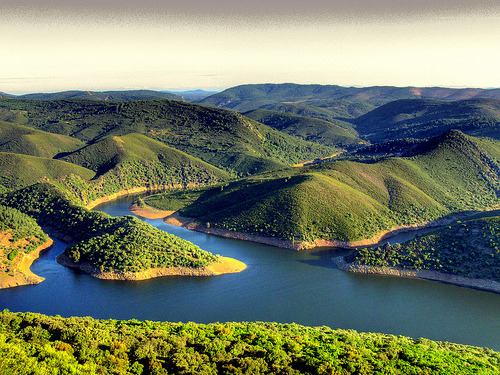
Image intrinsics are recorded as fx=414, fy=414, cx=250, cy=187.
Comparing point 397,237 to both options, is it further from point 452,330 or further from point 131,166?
point 131,166

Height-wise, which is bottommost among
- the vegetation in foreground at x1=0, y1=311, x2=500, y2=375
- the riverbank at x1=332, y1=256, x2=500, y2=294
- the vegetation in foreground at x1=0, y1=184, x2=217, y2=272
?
the riverbank at x1=332, y1=256, x2=500, y2=294

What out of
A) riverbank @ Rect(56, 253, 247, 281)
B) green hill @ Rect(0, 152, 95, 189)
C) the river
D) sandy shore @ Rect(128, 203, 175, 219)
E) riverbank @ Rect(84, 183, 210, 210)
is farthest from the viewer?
riverbank @ Rect(84, 183, 210, 210)

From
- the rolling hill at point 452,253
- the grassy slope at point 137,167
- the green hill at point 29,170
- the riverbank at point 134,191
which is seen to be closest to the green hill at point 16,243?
the riverbank at point 134,191

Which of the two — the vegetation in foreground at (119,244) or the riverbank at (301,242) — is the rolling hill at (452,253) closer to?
the riverbank at (301,242)

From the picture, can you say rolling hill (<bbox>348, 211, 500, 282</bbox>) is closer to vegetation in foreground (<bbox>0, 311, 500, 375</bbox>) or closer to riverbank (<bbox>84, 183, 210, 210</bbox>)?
vegetation in foreground (<bbox>0, 311, 500, 375</bbox>)

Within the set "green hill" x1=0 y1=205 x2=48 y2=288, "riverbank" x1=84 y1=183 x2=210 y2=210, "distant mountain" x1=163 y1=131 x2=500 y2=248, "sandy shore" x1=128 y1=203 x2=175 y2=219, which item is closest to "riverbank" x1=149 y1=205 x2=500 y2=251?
"sandy shore" x1=128 y1=203 x2=175 y2=219

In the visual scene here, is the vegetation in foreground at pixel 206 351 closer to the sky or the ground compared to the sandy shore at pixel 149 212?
closer to the sky

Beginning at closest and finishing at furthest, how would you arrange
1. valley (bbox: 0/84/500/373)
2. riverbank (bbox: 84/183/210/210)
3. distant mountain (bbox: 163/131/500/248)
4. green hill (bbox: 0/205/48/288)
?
green hill (bbox: 0/205/48/288), valley (bbox: 0/84/500/373), distant mountain (bbox: 163/131/500/248), riverbank (bbox: 84/183/210/210)

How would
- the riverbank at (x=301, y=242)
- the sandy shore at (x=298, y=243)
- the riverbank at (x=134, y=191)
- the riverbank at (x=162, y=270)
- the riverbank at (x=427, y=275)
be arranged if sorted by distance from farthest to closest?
the riverbank at (x=134, y=191)
the riverbank at (x=301, y=242)
the sandy shore at (x=298, y=243)
the riverbank at (x=162, y=270)
the riverbank at (x=427, y=275)
